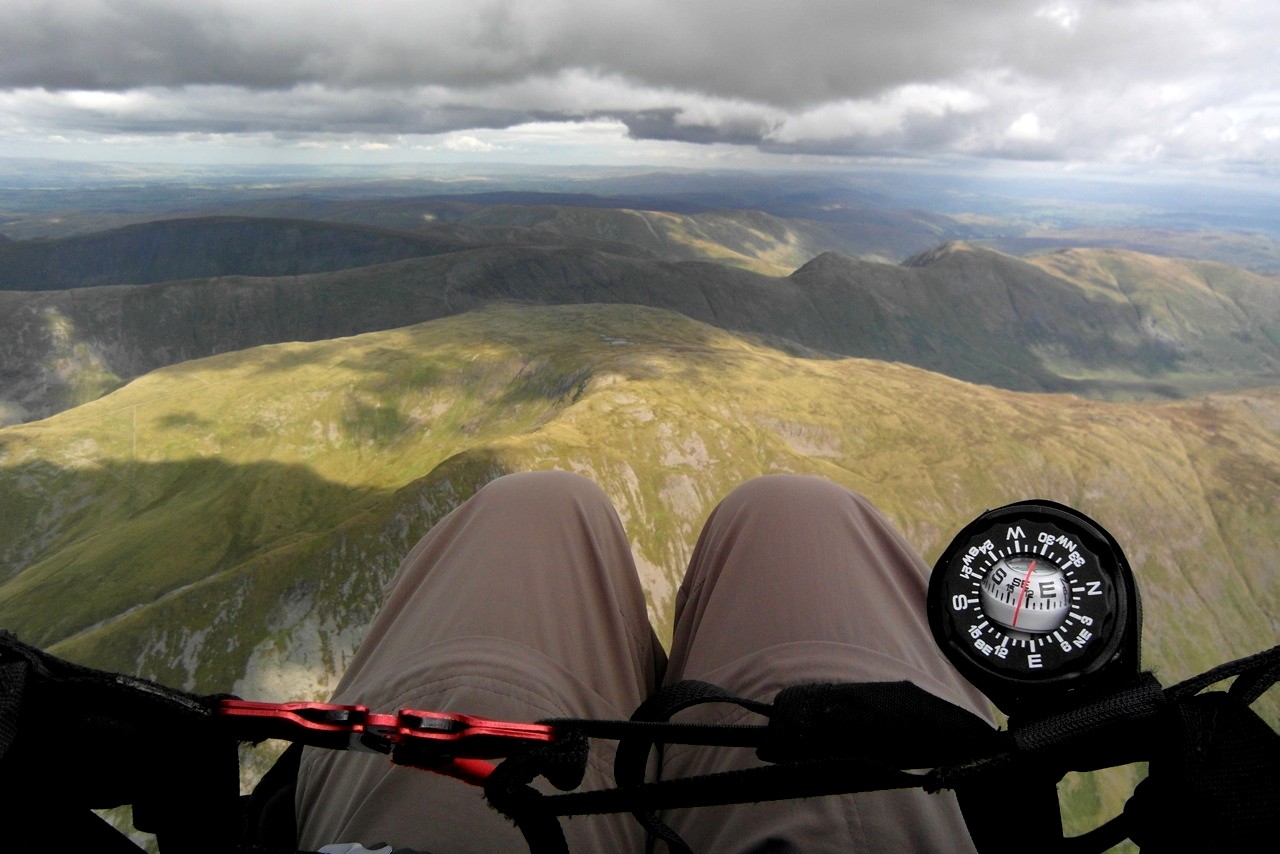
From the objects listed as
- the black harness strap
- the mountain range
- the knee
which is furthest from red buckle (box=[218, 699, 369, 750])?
the mountain range

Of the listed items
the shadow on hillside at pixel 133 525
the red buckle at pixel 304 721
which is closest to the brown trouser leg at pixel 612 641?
the red buckle at pixel 304 721

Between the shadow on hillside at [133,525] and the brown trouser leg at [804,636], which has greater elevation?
the brown trouser leg at [804,636]

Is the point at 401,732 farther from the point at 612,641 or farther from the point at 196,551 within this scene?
the point at 196,551

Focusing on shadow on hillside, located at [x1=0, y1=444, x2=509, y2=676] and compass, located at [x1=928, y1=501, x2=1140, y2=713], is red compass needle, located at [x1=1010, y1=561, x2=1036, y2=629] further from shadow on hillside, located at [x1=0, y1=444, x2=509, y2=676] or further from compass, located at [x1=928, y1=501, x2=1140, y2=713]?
shadow on hillside, located at [x1=0, y1=444, x2=509, y2=676]

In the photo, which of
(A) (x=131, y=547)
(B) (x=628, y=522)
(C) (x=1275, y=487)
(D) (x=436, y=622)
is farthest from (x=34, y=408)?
(C) (x=1275, y=487)

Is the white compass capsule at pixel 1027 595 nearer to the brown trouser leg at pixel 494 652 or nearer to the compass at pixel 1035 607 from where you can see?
the compass at pixel 1035 607

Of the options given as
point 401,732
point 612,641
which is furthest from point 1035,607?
point 612,641
